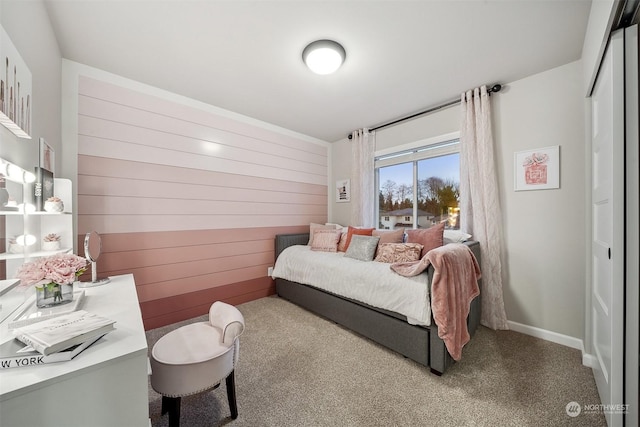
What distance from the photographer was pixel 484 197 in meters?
2.49

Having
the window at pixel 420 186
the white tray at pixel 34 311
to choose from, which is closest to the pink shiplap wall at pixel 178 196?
the white tray at pixel 34 311


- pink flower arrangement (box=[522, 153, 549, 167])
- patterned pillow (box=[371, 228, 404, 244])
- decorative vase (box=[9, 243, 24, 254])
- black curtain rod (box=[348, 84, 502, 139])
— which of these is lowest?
patterned pillow (box=[371, 228, 404, 244])

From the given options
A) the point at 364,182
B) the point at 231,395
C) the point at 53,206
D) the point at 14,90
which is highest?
the point at 14,90

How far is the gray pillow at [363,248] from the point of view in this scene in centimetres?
267

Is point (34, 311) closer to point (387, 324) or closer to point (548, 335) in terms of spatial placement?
point (387, 324)

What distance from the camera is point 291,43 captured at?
188cm

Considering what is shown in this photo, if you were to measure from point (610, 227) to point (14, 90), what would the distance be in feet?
9.99

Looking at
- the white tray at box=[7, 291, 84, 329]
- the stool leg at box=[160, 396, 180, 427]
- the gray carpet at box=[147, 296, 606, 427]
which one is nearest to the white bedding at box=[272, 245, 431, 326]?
the gray carpet at box=[147, 296, 606, 427]

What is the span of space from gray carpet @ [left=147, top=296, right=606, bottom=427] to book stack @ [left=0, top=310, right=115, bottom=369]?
910mm

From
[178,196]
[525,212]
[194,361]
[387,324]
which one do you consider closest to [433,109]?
[525,212]

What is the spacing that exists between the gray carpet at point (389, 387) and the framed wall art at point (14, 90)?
168cm

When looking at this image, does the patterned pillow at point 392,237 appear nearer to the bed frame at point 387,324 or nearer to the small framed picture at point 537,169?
the bed frame at point 387,324

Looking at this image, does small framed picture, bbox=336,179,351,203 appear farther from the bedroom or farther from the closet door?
the closet door

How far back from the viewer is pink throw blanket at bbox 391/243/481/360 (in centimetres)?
170
